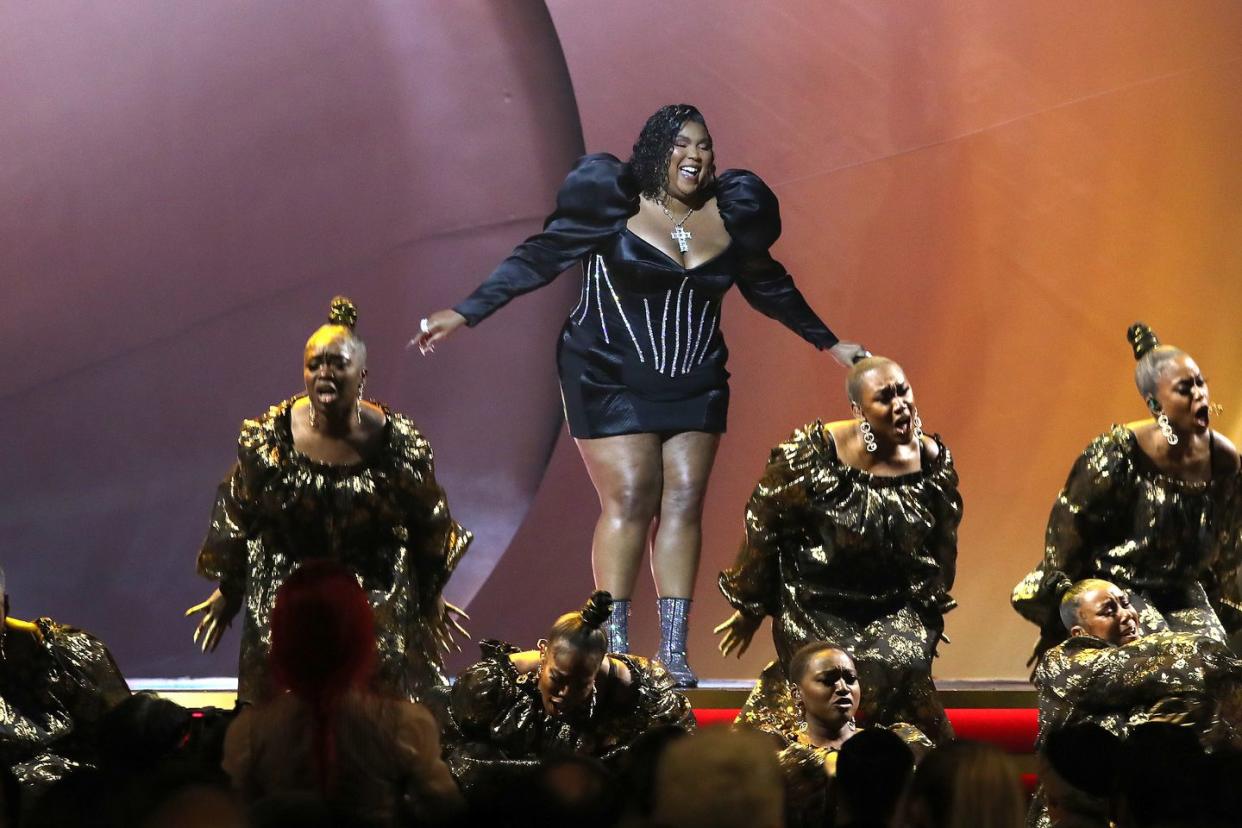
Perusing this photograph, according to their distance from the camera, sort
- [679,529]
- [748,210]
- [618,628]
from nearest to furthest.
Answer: [618,628] → [679,529] → [748,210]

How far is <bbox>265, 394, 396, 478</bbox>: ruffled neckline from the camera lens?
4.82 meters

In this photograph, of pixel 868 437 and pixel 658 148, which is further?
pixel 658 148

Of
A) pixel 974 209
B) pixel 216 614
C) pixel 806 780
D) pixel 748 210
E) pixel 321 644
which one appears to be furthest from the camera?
pixel 974 209

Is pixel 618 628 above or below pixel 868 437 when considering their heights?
below

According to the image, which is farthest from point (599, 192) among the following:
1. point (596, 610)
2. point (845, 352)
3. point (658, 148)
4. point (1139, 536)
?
point (596, 610)

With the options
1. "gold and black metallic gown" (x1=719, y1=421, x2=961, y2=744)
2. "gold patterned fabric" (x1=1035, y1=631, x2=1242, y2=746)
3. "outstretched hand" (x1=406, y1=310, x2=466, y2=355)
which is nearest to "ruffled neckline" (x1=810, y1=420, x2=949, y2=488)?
"gold and black metallic gown" (x1=719, y1=421, x2=961, y2=744)

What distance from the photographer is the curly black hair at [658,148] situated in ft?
20.9

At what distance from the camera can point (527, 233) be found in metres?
7.08

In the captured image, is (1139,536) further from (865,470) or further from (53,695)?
(53,695)

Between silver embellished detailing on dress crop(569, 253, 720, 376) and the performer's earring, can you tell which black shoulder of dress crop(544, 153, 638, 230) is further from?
the performer's earring

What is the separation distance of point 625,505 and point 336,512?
1604 mm

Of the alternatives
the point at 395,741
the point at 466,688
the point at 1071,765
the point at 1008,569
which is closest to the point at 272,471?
the point at 466,688

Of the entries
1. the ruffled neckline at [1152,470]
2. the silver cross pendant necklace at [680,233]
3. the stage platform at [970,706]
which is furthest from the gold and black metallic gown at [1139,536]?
the silver cross pendant necklace at [680,233]

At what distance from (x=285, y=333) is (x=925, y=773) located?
479 cm
